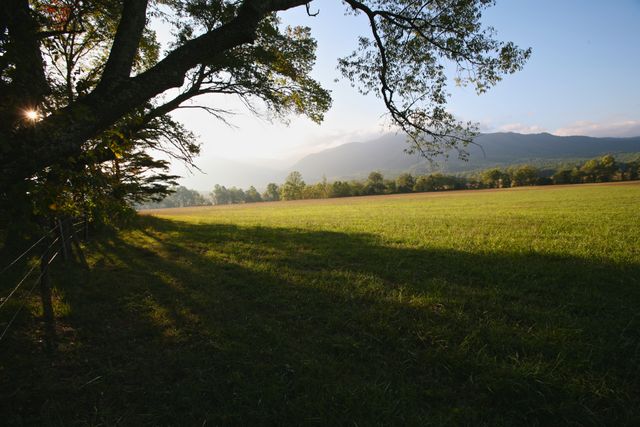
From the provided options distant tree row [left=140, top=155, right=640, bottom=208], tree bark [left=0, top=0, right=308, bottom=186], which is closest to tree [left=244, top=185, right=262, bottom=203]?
distant tree row [left=140, top=155, right=640, bottom=208]

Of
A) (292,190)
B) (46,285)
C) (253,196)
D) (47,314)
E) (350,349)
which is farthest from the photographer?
(253,196)

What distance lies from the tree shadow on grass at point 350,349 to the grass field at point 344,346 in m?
0.02

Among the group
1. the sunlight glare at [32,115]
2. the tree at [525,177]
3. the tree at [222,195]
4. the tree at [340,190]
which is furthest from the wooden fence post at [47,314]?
the tree at [222,195]

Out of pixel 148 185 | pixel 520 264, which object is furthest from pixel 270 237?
pixel 520 264

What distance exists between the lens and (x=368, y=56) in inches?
356

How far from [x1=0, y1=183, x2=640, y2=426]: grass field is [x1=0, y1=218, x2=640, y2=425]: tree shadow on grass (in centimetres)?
2

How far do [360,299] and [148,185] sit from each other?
46.5ft

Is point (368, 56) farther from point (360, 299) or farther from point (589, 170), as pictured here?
point (589, 170)

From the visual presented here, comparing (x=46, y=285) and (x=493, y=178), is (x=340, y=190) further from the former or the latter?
(x=46, y=285)

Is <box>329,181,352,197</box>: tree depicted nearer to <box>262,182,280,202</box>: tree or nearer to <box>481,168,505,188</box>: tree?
<box>262,182,280,202</box>: tree

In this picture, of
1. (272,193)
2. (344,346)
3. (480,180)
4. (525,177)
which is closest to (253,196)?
(272,193)

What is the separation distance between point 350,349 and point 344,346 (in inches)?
3.7

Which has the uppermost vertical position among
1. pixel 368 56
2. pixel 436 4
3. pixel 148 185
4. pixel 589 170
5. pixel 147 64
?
pixel 147 64

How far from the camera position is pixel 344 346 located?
4.18 metres
